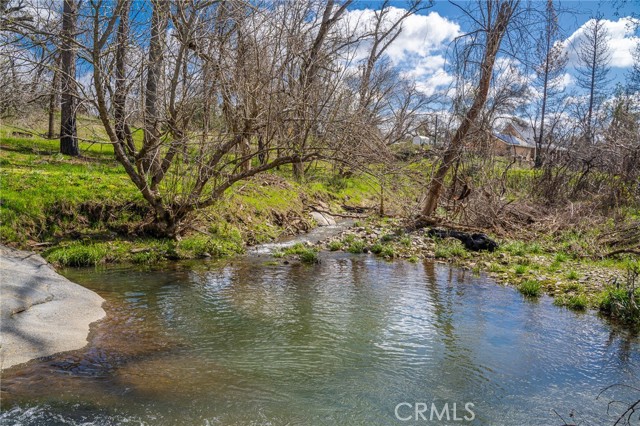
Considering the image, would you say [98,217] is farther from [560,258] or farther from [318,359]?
[560,258]

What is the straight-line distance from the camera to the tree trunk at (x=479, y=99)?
611 inches

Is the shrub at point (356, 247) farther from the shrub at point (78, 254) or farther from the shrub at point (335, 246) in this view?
the shrub at point (78, 254)

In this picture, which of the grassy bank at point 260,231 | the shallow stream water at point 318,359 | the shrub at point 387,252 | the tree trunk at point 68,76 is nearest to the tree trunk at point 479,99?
the grassy bank at point 260,231

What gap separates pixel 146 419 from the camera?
499cm

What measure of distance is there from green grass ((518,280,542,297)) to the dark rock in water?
4079 mm

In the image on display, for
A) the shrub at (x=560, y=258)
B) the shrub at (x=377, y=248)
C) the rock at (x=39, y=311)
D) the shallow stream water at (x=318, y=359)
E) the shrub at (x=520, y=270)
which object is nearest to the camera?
the shallow stream water at (x=318, y=359)

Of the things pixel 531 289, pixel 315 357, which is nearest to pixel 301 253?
pixel 531 289

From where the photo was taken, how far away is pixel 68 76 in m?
10.2

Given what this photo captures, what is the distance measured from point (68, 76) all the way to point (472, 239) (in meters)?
11.6

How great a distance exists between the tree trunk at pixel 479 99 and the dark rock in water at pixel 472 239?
5.25 ft

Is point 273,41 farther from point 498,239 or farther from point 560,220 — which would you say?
point 560,220

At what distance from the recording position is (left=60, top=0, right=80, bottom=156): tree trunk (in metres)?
10.2

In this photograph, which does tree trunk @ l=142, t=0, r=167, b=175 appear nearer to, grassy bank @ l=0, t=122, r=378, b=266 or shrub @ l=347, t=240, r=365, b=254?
grassy bank @ l=0, t=122, r=378, b=266

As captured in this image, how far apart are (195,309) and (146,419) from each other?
371cm
